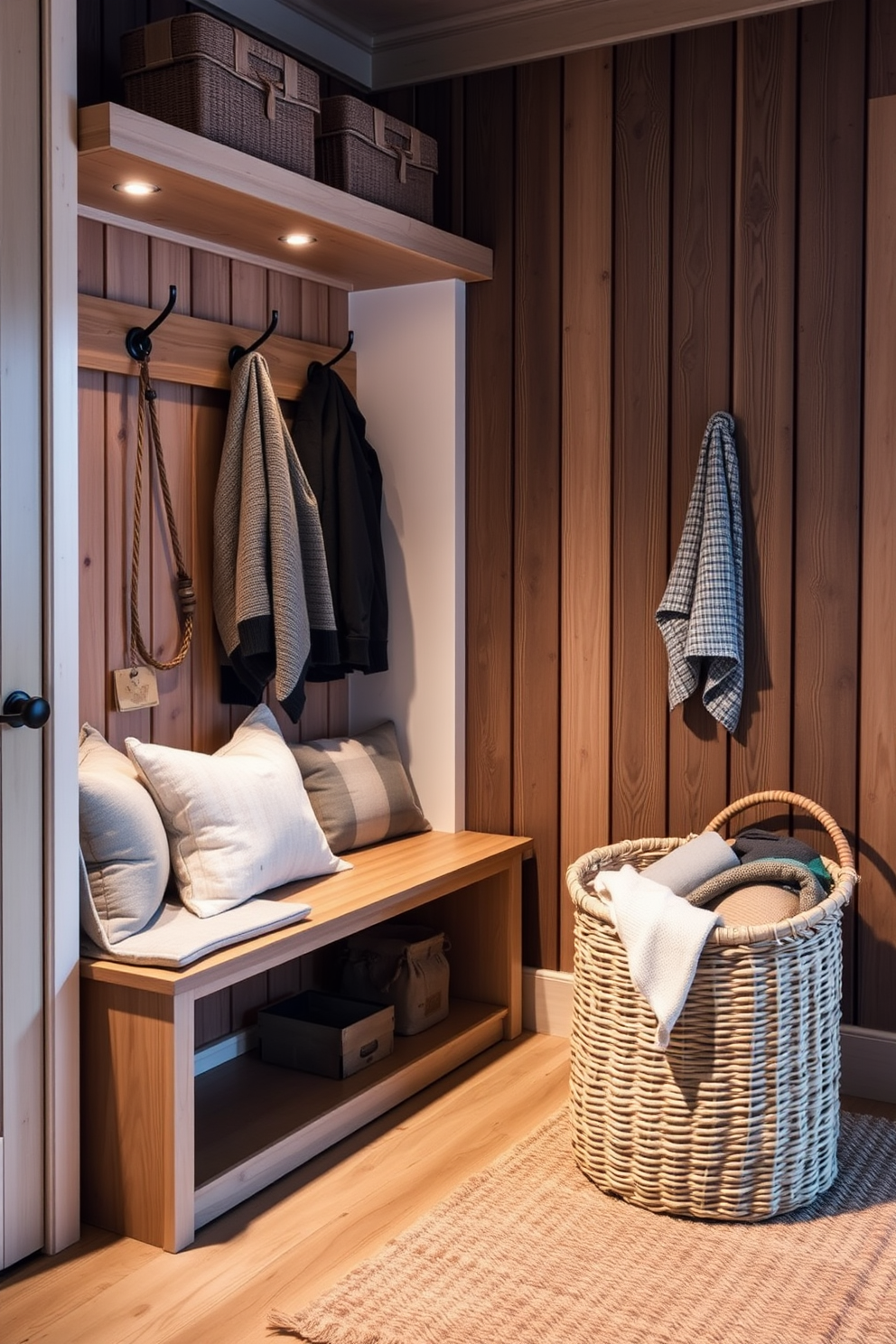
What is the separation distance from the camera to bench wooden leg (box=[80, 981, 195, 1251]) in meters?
2.15

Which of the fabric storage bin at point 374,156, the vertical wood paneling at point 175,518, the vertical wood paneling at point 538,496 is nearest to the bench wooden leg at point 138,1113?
the vertical wood paneling at point 175,518

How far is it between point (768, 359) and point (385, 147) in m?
0.97

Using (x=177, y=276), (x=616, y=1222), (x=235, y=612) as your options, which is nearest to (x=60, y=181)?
(x=177, y=276)

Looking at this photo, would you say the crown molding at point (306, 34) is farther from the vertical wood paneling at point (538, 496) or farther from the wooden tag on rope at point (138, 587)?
the wooden tag on rope at point (138, 587)

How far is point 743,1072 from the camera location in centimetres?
225

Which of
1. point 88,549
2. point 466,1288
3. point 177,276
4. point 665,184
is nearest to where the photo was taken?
point 466,1288

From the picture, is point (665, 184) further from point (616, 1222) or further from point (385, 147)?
point (616, 1222)

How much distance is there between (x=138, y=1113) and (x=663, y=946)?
928 mm

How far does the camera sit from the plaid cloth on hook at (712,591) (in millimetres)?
2830

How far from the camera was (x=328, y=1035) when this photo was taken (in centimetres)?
280

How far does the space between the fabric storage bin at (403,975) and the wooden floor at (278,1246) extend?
237 mm

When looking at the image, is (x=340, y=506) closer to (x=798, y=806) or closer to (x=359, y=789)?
(x=359, y=789)

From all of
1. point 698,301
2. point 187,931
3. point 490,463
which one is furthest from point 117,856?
point 698,301

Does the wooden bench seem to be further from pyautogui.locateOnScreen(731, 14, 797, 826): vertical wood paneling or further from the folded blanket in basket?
pyautogui.locateOnScreen(731, 14, 797, 826): vertical wood paneling
